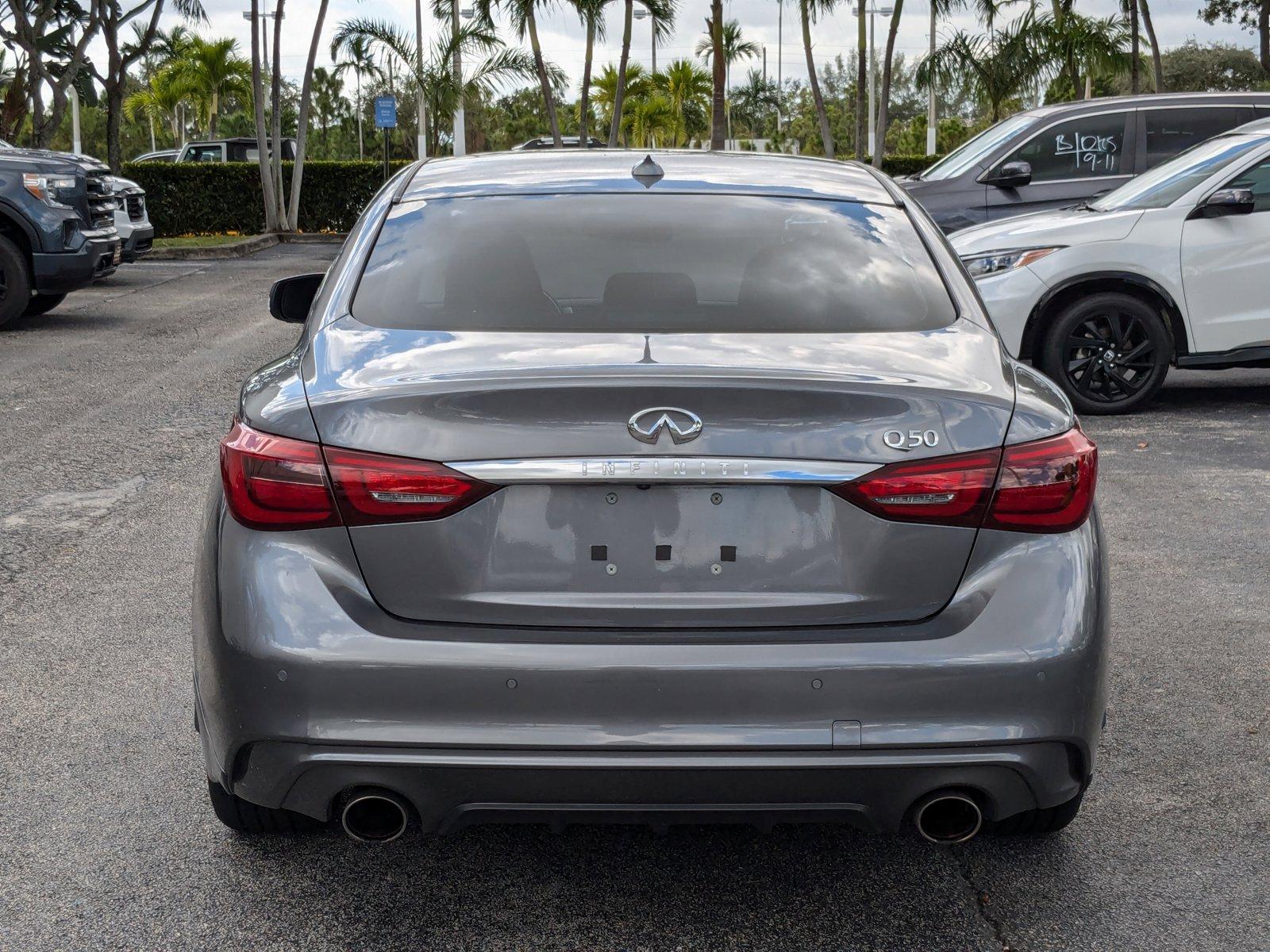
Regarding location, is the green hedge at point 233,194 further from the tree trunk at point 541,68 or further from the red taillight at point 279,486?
the red taillight at point 279,486

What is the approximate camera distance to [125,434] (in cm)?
862

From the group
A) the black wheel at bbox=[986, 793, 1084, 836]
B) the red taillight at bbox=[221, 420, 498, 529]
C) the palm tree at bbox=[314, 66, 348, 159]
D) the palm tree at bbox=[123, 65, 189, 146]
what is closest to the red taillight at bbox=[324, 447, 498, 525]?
the red taillight at bbox=[221, 420, 498, 529]

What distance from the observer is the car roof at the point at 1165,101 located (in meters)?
12.6

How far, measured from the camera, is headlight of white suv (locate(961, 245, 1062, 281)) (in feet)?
30.7

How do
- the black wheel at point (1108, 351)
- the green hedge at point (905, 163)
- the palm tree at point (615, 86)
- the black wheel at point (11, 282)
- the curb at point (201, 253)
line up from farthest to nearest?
1. the palm tree at point (615, 86)
2. the green hedge at point (905, 163)
3. the curb at point (201, 253)
4. the black wheel at point (11, 282)
5. the black wheel at point (1108, 351)

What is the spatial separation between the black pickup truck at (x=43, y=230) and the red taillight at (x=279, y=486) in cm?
1140

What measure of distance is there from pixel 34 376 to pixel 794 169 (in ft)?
26.7

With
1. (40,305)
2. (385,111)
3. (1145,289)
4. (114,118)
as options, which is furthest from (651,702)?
(114,118)

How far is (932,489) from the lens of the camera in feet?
9.12

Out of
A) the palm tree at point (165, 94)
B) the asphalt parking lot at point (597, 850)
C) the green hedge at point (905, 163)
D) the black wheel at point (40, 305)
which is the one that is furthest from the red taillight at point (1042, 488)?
the palm tree at point (165, 94)

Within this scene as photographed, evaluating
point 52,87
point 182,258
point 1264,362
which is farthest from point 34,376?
point 52,87

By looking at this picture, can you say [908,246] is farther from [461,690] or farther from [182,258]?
[182,258]

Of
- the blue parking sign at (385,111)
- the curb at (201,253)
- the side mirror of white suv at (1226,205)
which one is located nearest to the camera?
the side mirror of white suv at (1226,205)

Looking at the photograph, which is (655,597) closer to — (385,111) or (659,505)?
(659,505)
